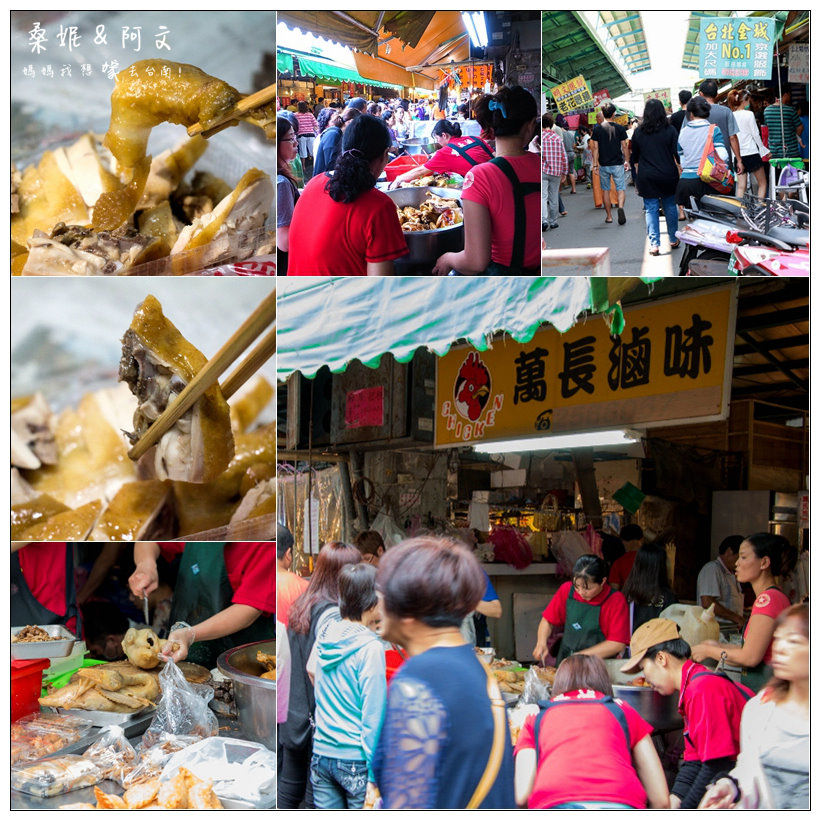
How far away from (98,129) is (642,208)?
7.74 ft

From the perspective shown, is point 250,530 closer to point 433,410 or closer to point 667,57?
point 433,410

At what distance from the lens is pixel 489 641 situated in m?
3.36

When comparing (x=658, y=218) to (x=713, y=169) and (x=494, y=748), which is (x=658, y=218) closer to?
(x=713, y=169)

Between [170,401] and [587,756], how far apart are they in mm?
2223

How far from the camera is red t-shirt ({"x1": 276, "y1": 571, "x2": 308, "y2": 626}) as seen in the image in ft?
11.3

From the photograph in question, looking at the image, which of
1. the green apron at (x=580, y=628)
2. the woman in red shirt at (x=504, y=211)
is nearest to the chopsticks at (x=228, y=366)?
the woman in red shirt at (x=504, y=211)

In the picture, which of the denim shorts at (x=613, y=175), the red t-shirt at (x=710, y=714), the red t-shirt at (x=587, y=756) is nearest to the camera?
the red t-shirt at (x=587, y=756)

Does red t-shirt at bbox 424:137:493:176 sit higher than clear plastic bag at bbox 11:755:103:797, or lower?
higher

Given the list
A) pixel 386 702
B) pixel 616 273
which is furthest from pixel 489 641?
pixel 616 273

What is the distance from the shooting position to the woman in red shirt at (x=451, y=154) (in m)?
3.42

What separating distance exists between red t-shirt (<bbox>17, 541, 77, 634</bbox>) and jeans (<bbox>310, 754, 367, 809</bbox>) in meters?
1.38

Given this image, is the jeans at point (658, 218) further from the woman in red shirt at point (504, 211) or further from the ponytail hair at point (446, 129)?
the ponytail hair at point (446, 129)

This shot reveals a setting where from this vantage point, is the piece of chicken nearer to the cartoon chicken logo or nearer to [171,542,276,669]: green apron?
[171,542,276,669]: green apron

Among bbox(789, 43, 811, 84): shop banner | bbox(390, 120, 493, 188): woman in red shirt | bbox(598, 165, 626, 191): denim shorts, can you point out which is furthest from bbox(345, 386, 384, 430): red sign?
bbox(789, 43, 811, 84): shop banner
